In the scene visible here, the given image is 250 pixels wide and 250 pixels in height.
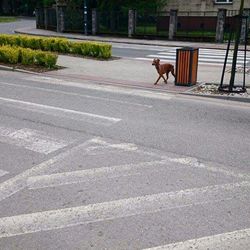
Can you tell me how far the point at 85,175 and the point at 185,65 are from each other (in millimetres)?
7295

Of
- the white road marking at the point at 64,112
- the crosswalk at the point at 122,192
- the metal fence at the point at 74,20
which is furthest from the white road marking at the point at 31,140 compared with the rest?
the metal fence at the point at 74,20

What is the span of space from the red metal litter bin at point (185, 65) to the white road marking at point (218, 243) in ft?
27.2

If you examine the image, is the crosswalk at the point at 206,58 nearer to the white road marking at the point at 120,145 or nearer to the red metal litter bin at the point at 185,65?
the red metal litter bin at the point at 185,65

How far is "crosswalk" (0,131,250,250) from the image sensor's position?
402cm

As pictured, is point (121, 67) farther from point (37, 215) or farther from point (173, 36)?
point (173, 36)

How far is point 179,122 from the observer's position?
8.05 metres

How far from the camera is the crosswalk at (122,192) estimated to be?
4.02 meters

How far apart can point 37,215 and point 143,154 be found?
2364 millimetres

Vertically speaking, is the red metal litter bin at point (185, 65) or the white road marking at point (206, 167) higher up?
the red metal litter bin at point (185, 65)

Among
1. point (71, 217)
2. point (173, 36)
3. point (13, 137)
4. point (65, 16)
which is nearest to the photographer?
point (71, 217)

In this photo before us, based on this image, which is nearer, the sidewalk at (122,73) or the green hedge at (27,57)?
the sidewalk at (122,73)

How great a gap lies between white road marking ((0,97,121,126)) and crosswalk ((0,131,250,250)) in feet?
5.69

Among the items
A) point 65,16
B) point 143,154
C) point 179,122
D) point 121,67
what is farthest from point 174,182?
point 65,16

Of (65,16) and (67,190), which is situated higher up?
(65,16)
